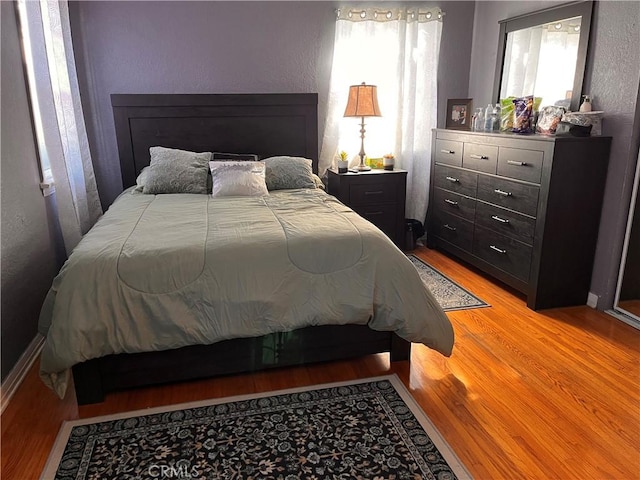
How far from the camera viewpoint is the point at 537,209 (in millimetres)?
2930

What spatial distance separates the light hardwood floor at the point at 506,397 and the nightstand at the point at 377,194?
4.51 feet

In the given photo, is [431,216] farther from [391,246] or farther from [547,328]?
[391,246]

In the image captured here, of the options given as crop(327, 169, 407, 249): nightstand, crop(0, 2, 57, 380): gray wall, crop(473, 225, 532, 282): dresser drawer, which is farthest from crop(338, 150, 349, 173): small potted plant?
crop(0, 2, 57, 380): gray wall

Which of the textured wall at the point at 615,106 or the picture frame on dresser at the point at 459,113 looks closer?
the textured wall at the point at 615,106

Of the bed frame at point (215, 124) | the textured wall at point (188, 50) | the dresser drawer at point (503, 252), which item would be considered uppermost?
the textured wall at point (188, 50)

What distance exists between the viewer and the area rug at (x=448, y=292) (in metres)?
3.13

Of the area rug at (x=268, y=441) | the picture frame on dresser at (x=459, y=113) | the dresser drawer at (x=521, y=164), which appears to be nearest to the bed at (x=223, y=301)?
the area rug at (x=268, y=441)

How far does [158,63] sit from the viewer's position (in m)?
3.69

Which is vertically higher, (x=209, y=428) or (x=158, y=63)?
(x=158, y=63)

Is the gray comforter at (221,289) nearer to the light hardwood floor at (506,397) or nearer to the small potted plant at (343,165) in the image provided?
the light hardwood floor at (506,397)

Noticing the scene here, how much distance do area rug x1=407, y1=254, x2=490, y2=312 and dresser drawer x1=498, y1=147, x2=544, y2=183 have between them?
0.86m

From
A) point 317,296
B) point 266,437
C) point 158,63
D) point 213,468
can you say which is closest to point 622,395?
point 317,296

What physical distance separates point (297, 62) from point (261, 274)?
251 cm

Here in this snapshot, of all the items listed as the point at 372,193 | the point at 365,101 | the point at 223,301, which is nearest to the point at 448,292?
the point at 372,193
